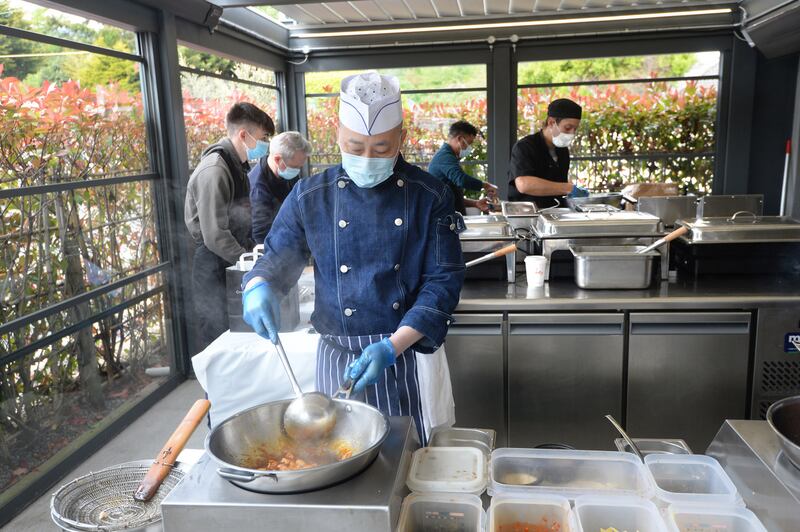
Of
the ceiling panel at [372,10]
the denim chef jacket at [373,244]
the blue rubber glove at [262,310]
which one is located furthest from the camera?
the ceiling panel at [372,10]

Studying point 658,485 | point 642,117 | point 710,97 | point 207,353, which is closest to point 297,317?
point 207,353

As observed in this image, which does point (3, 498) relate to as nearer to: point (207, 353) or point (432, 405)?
point (207, 353)

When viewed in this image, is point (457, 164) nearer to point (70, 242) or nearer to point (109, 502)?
point (70, 242)

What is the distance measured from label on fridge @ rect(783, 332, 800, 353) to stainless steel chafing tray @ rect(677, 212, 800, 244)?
46cm

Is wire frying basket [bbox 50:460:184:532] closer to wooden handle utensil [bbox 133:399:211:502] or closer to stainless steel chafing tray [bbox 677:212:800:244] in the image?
wooden handle utensil [bbox 133:399:211:502]

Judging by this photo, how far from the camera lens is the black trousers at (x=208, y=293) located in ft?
11.7

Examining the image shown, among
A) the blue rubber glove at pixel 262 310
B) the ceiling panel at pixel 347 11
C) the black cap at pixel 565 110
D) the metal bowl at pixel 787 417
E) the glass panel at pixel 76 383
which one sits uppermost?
the ceiling panel at pixel 347 11

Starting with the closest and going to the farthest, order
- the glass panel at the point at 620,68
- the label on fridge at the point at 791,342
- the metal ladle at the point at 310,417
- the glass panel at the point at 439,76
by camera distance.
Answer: the metal ladle at the point at 310,417
the label on fridge at the point at 791,342
the glass panel at the point at 620,68
the glass panel at the point at 439,76

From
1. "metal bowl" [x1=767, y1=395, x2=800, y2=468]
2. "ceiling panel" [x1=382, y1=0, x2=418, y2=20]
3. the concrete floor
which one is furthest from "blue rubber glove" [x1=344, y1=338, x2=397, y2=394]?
"ceiling panel" [x1=382, y1=0, x2=418, y2=20]

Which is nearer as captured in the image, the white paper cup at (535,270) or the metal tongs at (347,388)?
the metal tongs at (347,388)

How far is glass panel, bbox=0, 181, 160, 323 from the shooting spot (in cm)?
281

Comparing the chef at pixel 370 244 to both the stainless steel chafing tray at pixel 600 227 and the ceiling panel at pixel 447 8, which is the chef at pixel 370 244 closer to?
the stainless steel chafing tray at pixel 600 227

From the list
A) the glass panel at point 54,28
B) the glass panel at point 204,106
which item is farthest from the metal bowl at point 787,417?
the glass panel at point 204,106

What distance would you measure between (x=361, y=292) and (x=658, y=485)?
0.86 meters
